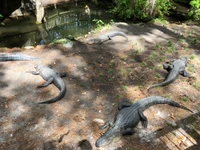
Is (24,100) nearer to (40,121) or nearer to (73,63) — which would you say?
(40,121)

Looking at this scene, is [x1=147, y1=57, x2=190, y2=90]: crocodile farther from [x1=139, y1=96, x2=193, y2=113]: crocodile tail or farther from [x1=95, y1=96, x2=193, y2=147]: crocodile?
[x1=95, y1=96, x2=193, y2=147]: crocodile

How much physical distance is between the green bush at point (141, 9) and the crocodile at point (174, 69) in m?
6.39

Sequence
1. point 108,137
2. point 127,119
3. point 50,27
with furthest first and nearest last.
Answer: point 50,27 → point 127,119 → point 108,137

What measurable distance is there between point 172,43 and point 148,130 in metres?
5.25

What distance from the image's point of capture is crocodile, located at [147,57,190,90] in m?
5.70

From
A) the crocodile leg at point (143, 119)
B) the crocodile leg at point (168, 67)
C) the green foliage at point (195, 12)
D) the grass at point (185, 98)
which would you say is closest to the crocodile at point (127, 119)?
the crocodile leg at point (143, 119)

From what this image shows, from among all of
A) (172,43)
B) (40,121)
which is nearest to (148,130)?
(40,121)

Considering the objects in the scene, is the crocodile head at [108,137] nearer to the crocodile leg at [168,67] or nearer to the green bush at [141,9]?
the crocodile leg at [168,67]

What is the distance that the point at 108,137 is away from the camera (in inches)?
153

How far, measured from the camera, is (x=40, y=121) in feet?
14.6

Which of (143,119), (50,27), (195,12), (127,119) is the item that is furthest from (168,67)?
(50,27)

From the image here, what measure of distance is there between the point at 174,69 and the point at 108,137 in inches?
135

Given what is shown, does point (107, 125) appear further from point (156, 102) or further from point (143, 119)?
point (156, 102)

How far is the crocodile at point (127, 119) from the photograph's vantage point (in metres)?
3.92
